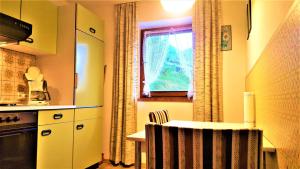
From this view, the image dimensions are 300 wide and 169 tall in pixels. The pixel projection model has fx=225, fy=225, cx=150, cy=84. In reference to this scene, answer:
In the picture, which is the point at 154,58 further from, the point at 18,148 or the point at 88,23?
the point at 18,148

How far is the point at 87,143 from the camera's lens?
288 centimetres

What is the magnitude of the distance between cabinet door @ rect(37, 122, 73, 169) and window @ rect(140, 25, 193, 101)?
130 centimetres

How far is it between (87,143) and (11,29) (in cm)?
160

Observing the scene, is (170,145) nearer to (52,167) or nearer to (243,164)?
(243,164)

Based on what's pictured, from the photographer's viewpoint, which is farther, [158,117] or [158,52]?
[158,52]

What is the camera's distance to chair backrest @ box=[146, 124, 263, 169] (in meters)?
0.91

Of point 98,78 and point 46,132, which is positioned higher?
point 98,78

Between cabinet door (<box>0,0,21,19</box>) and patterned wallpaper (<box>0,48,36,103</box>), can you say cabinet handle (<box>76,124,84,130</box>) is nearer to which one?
patterned wallpaper (<box>0,48,36,103</box>)

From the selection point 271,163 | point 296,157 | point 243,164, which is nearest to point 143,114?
point 271,163

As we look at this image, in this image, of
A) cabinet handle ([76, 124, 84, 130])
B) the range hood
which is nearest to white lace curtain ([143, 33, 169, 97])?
A: cabinet handle ([76, 124, 84, 130])

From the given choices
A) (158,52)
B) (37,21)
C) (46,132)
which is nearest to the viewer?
(46,132)

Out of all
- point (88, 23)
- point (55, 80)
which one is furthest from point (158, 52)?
point (55, 80)

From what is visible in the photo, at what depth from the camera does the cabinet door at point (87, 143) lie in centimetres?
265

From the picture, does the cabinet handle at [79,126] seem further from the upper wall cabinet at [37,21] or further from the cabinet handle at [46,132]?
the upper wall cabinet at [37,21]
